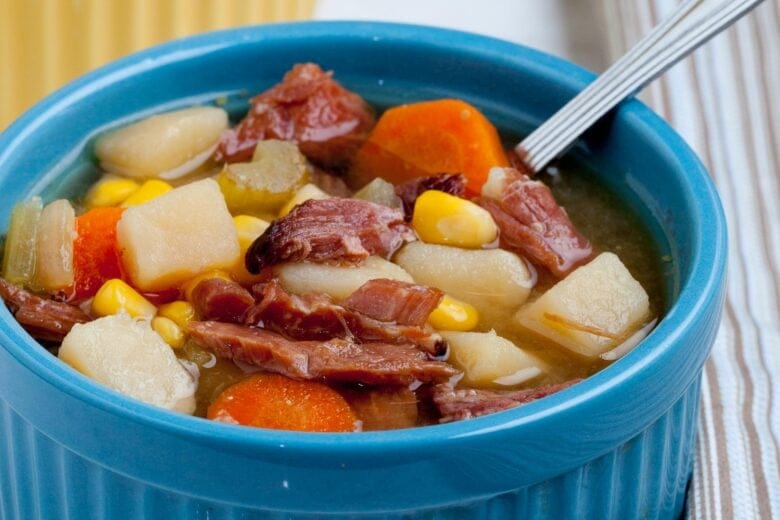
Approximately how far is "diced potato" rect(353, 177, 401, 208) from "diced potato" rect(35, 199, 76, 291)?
0.51 meters

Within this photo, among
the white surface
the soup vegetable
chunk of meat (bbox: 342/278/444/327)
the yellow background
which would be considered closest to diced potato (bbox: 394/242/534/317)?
the soup vegetable

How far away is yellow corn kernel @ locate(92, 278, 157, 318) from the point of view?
201 cm

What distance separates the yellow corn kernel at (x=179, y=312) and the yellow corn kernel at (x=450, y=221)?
43cm

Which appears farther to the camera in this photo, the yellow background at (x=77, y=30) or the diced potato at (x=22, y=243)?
the yellow background at (x=77, y=30)

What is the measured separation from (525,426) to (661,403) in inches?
11.3

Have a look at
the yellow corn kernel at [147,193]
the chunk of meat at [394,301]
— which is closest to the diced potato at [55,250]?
the yellow corn kernel at [147,193]

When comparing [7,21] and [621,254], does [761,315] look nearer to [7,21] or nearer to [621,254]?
[621,254]

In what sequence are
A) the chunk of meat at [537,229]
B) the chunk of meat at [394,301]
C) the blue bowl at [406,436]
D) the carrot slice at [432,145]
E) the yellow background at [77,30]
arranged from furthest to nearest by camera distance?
the yellow background at [77,30] → the carrot slice at [432,145] → the chunk of meat at [537,229] → the chunk of meat at [394,301] → the blue bowl at [406,436]

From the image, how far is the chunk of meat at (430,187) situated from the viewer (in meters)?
2.26

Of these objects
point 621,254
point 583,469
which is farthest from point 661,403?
point 621,254

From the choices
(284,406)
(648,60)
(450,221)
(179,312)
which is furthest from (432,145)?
(284,406)

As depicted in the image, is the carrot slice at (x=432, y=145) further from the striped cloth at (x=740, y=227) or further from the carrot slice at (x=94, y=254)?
the striped cloth at (x=740, y=227)

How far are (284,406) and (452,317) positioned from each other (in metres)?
0.34

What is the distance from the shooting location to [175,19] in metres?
3.14
